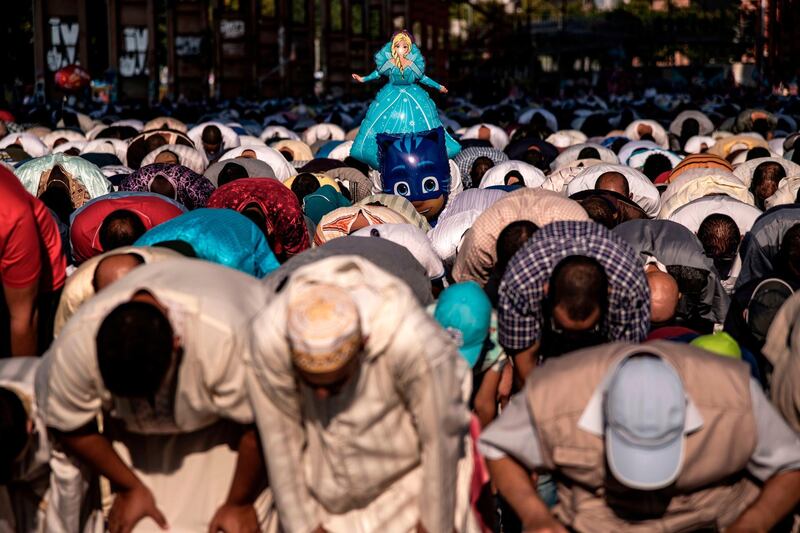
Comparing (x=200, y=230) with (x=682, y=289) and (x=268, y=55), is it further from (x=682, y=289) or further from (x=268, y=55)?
(x=268, y=55)

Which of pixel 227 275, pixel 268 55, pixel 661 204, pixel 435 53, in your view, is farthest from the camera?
pixel 435 53

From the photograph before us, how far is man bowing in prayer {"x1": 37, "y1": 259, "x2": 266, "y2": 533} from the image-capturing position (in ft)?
11.7

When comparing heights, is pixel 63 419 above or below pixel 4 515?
above

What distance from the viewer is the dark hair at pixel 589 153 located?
12.3m

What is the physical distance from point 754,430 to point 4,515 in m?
2.55

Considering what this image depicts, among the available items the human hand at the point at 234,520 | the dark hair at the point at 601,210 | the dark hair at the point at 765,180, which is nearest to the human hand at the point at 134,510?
the human hand at the point at 234,520

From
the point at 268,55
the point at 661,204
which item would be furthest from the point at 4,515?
the point at 268,55

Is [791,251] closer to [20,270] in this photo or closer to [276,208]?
[276,208]

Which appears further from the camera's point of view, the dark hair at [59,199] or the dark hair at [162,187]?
the dark hair at [162,187]

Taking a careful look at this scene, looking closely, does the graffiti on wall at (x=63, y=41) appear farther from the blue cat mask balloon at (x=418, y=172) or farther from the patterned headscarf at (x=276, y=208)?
the patterned headscarf at (x=276, y=208)

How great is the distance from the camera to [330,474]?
3793 mm

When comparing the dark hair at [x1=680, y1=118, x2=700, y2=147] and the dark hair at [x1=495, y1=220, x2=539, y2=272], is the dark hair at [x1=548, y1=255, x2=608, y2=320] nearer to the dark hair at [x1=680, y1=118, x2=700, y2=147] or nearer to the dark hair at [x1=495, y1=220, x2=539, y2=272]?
the dark hair at [x1=495, y1=220, x2=539, y2=272]

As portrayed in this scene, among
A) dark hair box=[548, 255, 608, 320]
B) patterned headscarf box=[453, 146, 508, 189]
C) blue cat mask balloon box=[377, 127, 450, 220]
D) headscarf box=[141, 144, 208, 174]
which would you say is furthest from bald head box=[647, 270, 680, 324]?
headscarf box=[141, 144, 208, 174]

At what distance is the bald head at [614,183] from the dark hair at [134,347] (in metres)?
5.74
